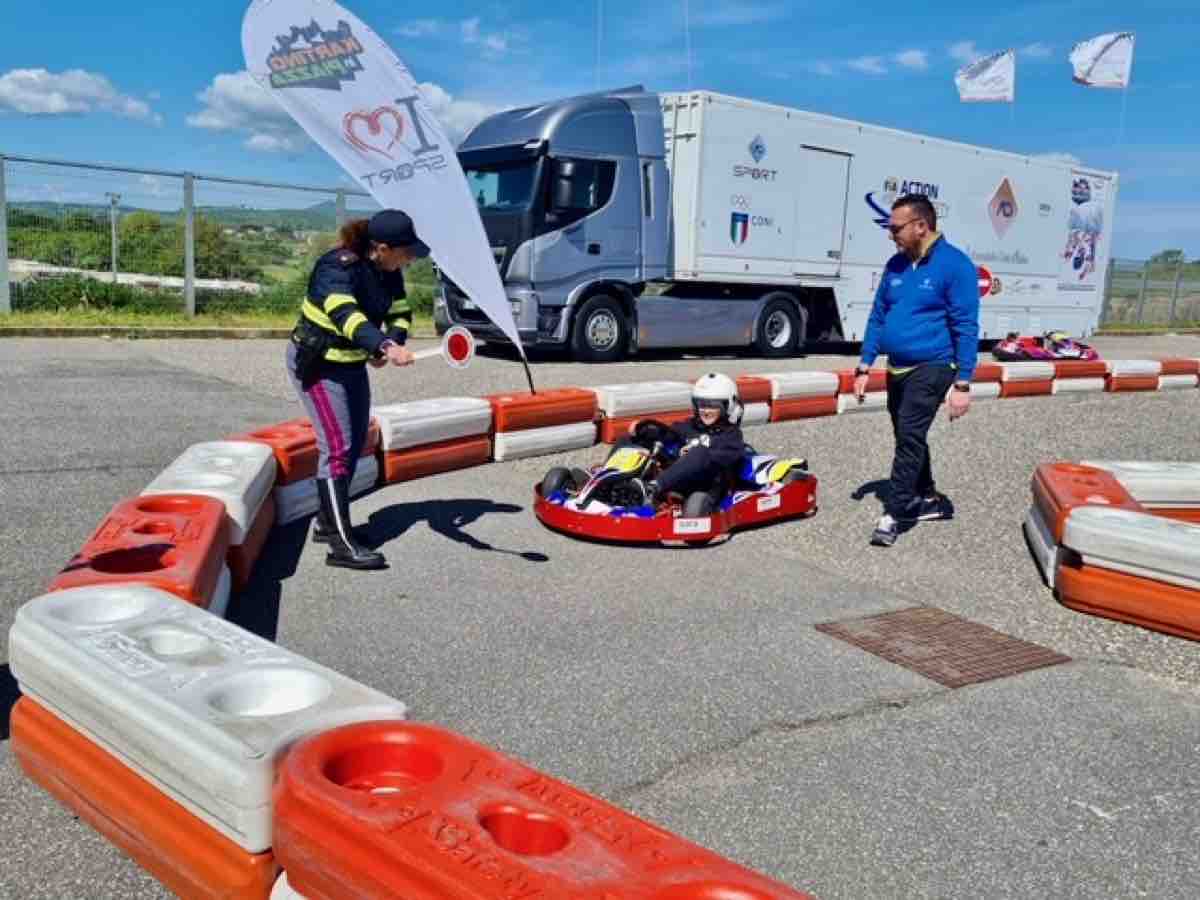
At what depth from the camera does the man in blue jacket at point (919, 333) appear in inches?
245

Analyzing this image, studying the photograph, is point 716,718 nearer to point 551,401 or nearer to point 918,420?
point 918,420

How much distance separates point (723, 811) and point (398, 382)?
9675 mm

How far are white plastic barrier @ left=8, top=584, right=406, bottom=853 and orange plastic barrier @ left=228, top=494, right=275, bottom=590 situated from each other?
1421 millimetres

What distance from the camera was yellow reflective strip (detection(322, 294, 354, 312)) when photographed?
4930 millimetres

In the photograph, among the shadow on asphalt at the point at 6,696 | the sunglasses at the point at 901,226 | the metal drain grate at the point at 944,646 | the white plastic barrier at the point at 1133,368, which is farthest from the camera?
the white plastic barrier at the point at 1133,368

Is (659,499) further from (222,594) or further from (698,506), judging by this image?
(222,594)

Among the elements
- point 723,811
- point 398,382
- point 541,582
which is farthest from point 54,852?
point 398,382

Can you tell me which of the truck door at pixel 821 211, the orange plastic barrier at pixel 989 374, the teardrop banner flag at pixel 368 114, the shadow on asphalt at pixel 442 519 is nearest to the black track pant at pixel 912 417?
the shadow on asphalt at pixel 442 519

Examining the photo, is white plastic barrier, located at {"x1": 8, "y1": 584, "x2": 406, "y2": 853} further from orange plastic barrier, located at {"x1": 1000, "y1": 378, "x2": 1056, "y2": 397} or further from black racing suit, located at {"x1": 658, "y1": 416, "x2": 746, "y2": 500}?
orange plastic barrier, located at {"x1": 1000, "y1": 378, "x2": 1056, "y2": 397}

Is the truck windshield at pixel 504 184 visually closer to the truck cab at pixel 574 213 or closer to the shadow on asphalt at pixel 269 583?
the truck cab at pixel 574 213

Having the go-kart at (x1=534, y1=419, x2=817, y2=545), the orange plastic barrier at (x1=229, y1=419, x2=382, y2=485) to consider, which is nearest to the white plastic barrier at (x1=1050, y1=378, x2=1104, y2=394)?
the go-kart at (x1=534, y1=419, x2=817, y2=545)

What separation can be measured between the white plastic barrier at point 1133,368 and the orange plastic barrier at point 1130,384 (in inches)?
2.2

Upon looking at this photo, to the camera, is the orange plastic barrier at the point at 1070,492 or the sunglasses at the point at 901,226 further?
the sunglasses at the point at 901,226

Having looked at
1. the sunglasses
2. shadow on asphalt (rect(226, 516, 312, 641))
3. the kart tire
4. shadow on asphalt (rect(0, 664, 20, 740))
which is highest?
the sunglasses
